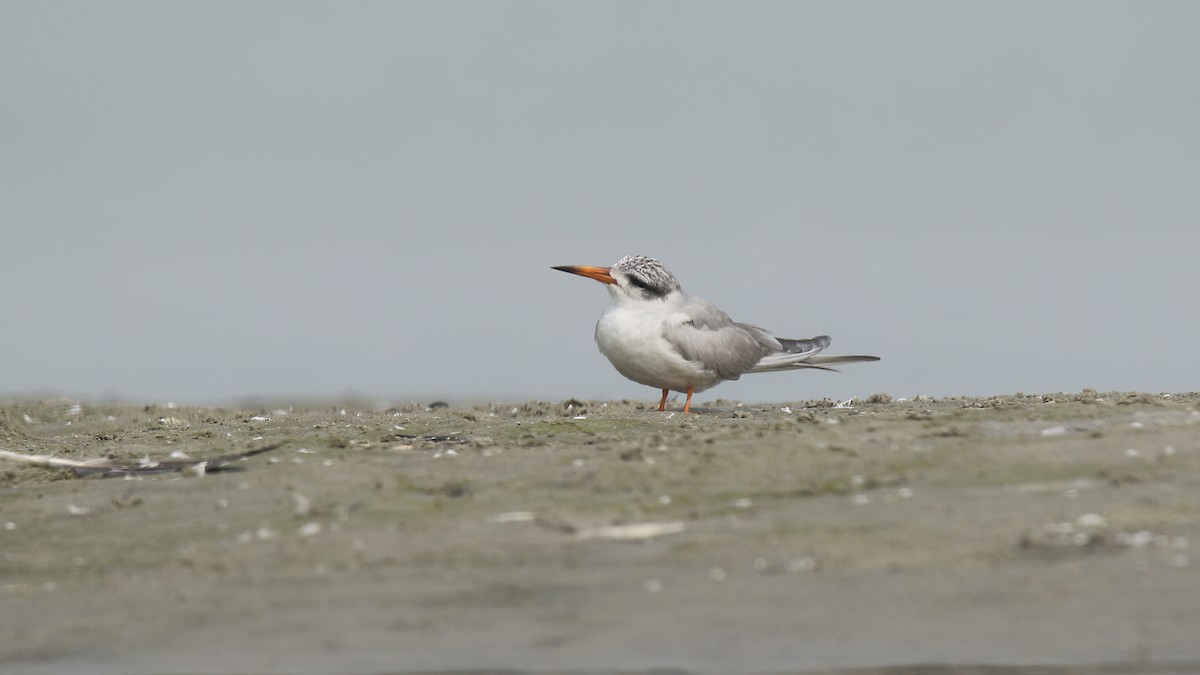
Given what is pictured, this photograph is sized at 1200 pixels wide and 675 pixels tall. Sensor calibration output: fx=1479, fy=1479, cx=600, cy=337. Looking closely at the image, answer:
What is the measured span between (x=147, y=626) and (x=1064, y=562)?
2817mm

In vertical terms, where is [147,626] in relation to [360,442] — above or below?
below

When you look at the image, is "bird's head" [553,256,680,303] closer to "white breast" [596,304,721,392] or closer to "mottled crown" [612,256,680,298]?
"mottled crown" [612,256,680,298]

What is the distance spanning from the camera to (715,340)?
9.70 m

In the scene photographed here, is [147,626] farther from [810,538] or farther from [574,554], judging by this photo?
[810,538]

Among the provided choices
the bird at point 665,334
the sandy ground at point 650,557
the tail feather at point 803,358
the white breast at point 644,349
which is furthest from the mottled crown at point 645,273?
the sandy ground at point 650,557

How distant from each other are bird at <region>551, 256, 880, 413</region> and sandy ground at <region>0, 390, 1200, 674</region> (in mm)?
2667

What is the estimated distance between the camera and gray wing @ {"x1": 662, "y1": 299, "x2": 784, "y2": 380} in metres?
9.44

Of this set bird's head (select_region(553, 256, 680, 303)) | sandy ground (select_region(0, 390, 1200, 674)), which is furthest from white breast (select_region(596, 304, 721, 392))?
sandy ground (select_region(0, 390, 1200, 674))

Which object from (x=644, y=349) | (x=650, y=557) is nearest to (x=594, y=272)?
(x=644, y=349)

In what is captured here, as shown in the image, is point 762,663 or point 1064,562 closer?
point 762,663

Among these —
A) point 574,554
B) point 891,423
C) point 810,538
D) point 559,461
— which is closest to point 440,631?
point 574,554

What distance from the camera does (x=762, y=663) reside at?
3977mm

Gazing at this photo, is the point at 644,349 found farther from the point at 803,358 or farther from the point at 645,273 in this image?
the point at 803,358

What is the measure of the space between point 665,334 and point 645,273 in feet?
1.79
